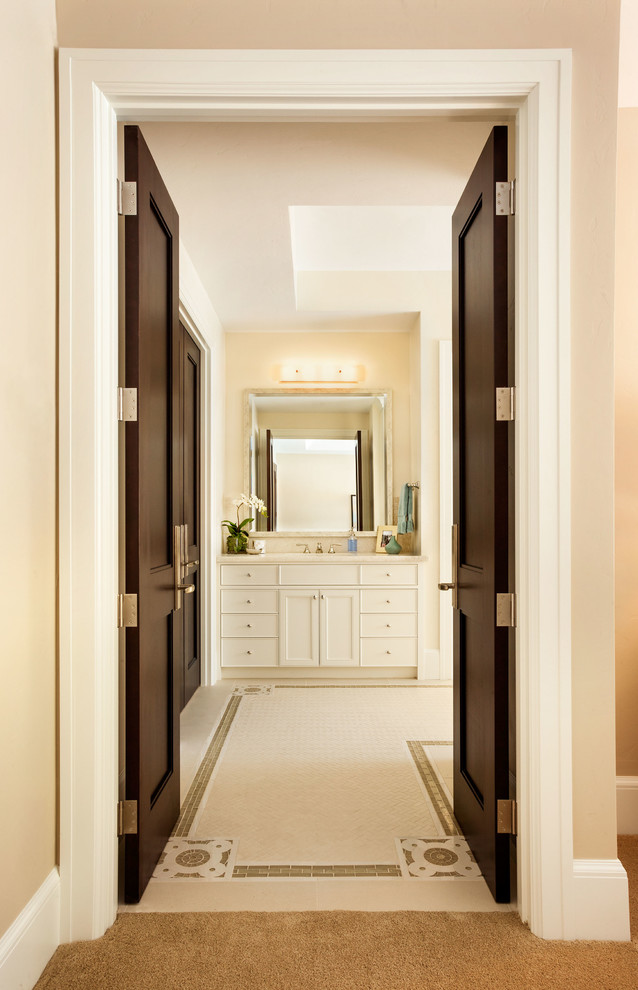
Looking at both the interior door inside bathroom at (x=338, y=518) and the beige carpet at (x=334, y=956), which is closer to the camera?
the beige carpet at (x=334, y=956)

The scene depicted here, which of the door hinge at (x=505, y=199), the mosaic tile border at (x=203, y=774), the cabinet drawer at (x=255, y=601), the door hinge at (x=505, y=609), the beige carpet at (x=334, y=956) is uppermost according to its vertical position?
the door hinge at (x=505, y=199)

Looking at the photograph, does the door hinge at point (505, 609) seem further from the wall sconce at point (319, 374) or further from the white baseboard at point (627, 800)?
the wall sconce at point (319, 374)

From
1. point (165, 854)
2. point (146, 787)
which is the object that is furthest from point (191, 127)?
point (165, 854)

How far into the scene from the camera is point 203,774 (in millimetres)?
2979

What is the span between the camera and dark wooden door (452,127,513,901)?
6.39 feet

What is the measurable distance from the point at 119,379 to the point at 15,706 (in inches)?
37.5

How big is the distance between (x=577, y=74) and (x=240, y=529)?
3713mm

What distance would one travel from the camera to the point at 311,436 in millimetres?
5281

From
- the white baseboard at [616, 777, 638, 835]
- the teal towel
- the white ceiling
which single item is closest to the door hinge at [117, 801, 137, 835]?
the white baseboard at [616, 777, 638, 835]

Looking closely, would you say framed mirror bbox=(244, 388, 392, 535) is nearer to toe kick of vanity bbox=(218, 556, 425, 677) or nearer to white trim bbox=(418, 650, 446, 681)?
toe kick of vanity bbox=(218, 556, 425, 677)

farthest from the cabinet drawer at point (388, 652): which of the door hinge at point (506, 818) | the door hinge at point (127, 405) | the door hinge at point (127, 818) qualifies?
the door hinge at point (127, 405)

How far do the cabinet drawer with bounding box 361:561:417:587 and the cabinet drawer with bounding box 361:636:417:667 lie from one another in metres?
0.40

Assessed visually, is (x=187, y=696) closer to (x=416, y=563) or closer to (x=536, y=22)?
(x=416, y=563)

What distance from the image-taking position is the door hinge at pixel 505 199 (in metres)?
1.94
